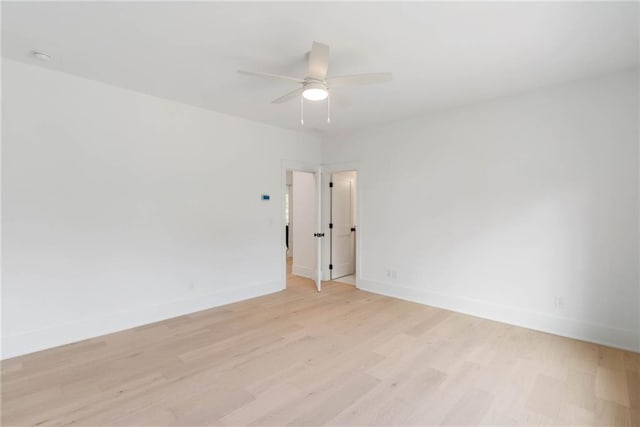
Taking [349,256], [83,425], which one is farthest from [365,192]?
[83,425]

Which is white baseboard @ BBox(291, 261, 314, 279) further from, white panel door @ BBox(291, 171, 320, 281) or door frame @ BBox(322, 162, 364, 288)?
door frame @ BBox(322, 162, 364, 288)

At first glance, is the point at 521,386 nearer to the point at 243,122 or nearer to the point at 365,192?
the point at 365,192

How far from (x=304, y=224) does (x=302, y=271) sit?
1000 mm

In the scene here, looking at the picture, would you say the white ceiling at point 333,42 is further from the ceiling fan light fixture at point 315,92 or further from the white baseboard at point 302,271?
the white baseboard at point 302,271

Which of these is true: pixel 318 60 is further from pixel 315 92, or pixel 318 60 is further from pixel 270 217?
pixel 270 217

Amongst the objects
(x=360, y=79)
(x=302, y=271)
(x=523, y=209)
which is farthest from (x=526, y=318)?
(x=302, y=271)

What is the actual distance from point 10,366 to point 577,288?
565 centimetres

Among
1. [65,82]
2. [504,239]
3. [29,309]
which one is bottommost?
[29,309]

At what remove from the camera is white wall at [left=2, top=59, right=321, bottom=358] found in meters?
2.99

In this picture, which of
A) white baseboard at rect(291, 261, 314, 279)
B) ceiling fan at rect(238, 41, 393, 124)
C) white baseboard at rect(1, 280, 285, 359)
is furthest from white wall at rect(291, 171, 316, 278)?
ceiling fan at rect(238, 41, 393, 124)

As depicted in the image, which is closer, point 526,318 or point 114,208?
point 114,208

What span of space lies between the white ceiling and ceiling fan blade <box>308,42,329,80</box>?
235mm

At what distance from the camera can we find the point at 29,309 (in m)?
3.02

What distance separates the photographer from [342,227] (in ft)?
20.8
